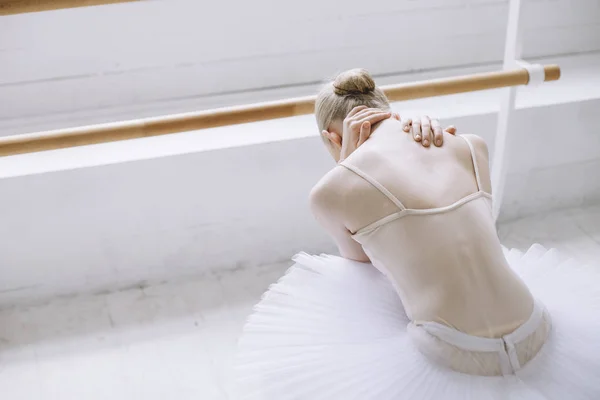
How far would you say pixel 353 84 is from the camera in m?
1.30

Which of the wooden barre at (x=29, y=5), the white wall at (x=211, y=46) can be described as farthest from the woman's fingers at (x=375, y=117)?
the white wall at (x=211, y=46)

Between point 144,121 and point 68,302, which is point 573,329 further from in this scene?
point 68,302

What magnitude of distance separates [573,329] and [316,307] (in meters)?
0.41

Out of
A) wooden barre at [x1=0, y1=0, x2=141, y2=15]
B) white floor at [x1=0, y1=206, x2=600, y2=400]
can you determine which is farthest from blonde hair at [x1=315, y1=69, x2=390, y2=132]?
white floor at [x1=0, y1=206, x2=600, y2=400]

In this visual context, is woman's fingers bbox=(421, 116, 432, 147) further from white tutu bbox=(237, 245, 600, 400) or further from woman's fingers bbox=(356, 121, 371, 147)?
white tutu bbox=(237, 245, 600, 400)

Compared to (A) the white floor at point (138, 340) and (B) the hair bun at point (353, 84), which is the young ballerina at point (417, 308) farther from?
(A) the white floor at point (138, 340)

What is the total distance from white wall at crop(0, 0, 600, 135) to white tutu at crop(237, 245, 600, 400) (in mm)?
868

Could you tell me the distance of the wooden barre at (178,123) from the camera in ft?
4.75

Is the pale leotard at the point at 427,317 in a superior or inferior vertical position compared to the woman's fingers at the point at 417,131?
inferior

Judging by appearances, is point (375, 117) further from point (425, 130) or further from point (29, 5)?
point (29, 5)

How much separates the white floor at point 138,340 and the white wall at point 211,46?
0.48 metres

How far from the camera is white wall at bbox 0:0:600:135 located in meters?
2.00

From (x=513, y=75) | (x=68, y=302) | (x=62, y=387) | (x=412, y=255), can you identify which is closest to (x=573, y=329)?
(x=412, y=255)

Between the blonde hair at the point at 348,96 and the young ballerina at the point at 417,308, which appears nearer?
the young ballerina at the point at 417,308
